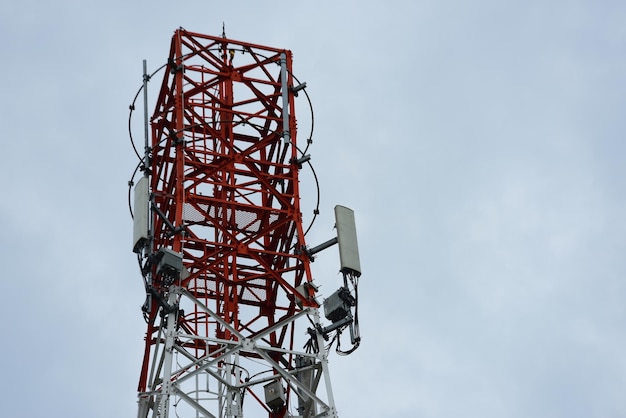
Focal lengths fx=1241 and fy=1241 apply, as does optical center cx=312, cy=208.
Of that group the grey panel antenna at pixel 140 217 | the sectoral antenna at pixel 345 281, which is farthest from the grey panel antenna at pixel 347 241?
the grey panel antenna at pixel 140 217

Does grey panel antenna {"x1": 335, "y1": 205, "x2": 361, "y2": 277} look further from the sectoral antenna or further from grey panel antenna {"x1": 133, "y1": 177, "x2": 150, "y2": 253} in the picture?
grey panel antenna {"x1": 133, "y1": 177, "x2": 150, "y2": 253}

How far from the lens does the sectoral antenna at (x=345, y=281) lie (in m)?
38.2

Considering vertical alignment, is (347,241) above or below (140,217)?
above

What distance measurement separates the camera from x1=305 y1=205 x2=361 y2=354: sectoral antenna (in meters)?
38.2

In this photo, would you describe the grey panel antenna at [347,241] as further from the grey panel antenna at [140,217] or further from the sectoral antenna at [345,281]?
the grey panel antenna at [140,217]

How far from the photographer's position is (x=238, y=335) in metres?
36.4

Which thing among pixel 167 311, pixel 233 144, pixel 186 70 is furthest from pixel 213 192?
pixel 167 311

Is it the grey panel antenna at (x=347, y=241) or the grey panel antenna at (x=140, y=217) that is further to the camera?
the grey panel antenna at (x=347, y=241)

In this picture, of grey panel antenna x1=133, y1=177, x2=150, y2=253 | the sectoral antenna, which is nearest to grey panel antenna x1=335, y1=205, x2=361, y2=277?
the sectoral antenna

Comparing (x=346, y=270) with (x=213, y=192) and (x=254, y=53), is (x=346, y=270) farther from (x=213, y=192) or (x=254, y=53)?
(x=254, y=53)

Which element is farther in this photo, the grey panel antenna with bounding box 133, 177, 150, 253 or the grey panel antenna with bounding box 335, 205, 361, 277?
the grey panel antenna with bounding box 335, 205, 361, 277

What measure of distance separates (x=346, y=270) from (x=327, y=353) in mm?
2999

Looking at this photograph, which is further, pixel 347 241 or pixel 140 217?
pixel 347 241

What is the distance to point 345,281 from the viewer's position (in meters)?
39.3
